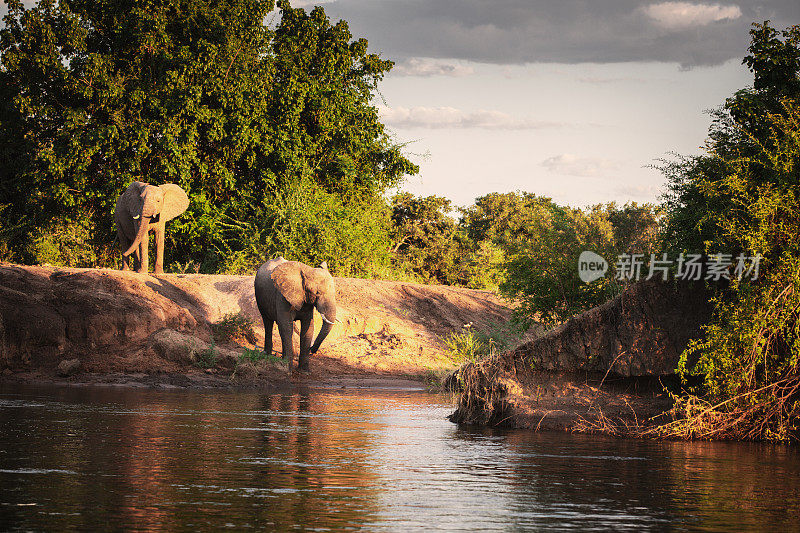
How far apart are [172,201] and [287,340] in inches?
359

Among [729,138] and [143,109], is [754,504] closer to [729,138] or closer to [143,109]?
[729,138]

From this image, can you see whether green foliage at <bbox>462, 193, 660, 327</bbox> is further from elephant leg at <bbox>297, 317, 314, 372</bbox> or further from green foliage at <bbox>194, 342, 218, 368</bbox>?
green foliage at <bbox>194, 342, 218, 368</bbox>

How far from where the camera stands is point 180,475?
11.5m

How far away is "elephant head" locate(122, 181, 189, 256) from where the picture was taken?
3506 cm

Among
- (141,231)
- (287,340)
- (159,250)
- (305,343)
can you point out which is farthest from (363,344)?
(141,231)

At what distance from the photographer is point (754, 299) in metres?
16.6

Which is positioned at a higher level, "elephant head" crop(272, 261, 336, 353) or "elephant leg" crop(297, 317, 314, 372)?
"elephant head" crop(272, 261, 336, 353)

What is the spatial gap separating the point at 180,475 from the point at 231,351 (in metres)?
19.8

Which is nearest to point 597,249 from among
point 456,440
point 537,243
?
point 537,243

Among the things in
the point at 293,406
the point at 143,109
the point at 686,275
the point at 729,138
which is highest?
the point at 143,109

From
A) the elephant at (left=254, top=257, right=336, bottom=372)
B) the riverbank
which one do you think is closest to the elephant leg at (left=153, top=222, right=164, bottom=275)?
the riverbank

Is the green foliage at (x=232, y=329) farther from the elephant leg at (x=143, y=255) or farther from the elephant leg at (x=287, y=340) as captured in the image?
the elephant leg at (x=143, y=255)

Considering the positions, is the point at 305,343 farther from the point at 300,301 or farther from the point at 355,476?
the point at 355,476

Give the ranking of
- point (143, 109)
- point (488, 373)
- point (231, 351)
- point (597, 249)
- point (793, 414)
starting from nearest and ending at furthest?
point (793, 414) < point (488, 373) < point (597, 249) < point (231, 351) < point (143, 109)
